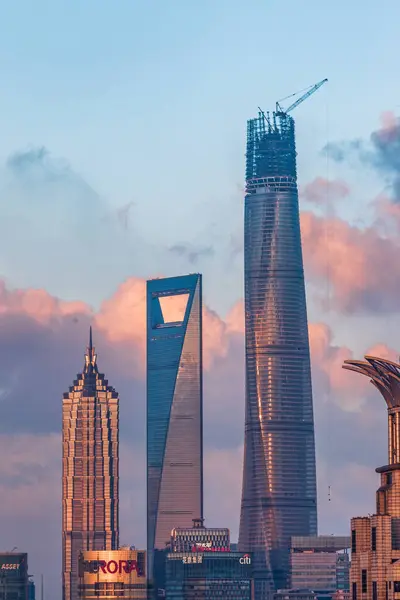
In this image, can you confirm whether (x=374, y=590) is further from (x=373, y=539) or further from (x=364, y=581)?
(x=373, y=539)

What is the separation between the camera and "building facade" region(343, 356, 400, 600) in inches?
7490

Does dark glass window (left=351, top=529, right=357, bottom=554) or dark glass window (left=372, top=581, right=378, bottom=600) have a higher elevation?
dark glass window (left=351, top=529, right=357, bottom=554)

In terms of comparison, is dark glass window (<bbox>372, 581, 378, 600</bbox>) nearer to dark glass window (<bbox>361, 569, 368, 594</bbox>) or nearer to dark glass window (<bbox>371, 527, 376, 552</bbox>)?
dark glass window (<bbox>361, 569, 368, 594</bbox>)

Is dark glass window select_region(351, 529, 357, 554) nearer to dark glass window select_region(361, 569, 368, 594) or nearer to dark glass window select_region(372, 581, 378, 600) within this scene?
dark glass window select_region(361, 569, 368, 594)

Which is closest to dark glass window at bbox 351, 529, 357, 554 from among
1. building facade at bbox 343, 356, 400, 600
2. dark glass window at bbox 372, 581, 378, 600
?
building facade at bbox 343, 356, 400, 600

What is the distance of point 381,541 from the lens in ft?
627

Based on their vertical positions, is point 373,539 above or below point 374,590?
above

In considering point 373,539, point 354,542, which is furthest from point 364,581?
point 373,539

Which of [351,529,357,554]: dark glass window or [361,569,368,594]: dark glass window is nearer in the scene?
[361,569,368,594]: dark glass window

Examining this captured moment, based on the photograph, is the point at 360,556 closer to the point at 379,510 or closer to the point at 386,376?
the point at 379,510

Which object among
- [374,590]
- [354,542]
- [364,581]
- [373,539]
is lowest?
[374,590]

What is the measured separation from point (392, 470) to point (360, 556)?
351 inches

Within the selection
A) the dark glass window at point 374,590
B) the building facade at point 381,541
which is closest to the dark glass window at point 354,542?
the building facade at point 381,541

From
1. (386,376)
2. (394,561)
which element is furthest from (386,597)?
(386,376)
